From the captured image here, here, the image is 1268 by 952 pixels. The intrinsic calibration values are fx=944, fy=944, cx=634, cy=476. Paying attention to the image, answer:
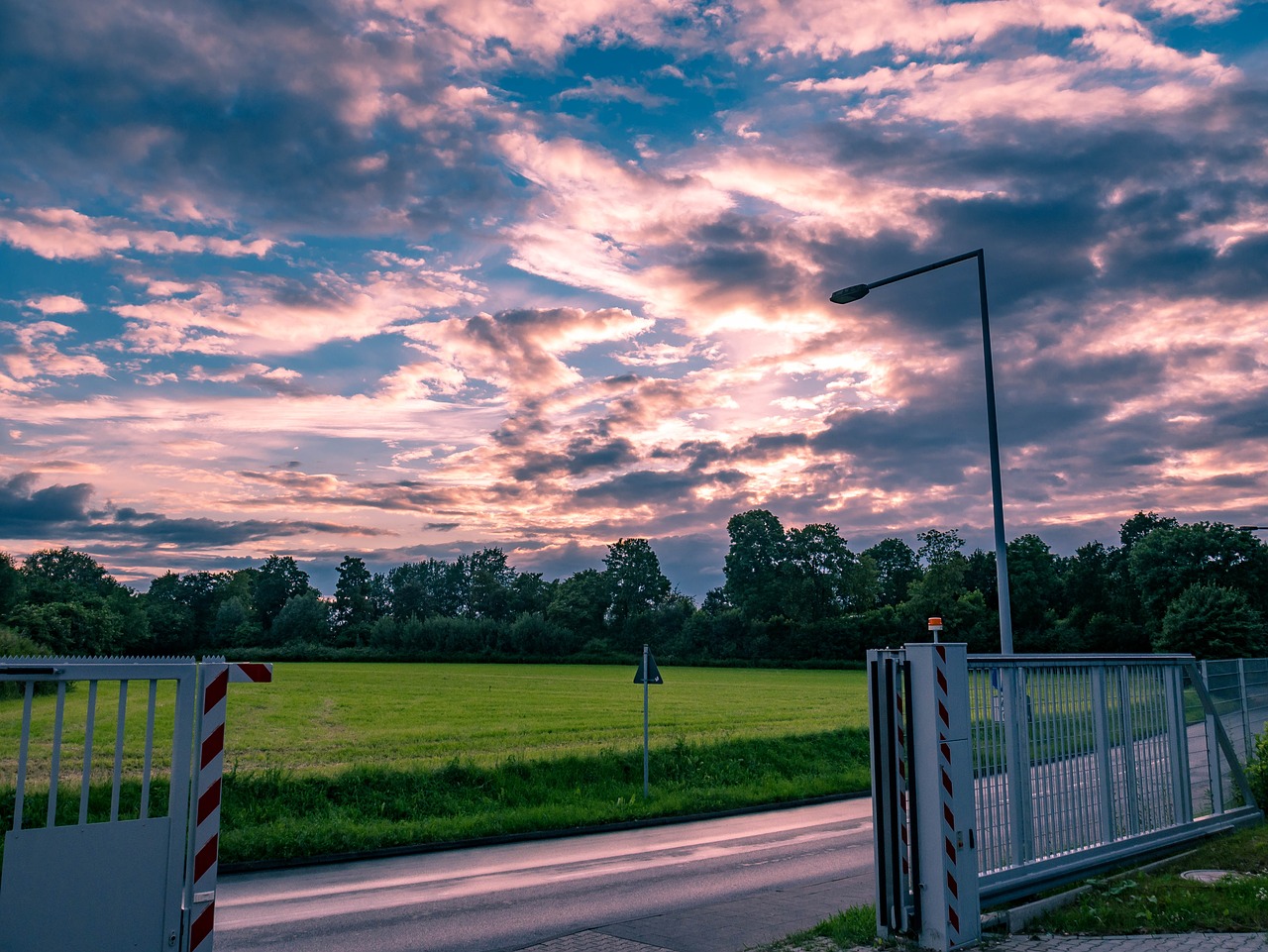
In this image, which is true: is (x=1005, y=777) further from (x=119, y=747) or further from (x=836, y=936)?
(x=119, y=747)

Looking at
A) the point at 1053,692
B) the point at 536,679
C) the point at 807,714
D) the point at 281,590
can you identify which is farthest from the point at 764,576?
the point at 1053,692

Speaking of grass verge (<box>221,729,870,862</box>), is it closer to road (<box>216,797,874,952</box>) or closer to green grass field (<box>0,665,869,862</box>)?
green grass field (<box>0,665,869,862</box>)

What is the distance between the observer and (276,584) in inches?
5202

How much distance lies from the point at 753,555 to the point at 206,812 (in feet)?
377

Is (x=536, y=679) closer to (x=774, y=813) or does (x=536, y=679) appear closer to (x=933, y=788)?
(x=774, y=813)

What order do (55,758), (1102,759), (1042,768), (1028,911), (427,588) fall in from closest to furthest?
(55,758), (1028,911), (1042,768), (1102,759), (427,588)

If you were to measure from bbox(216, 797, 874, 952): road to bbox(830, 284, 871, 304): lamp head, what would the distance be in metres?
8.56

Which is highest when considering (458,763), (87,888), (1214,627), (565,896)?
(1214,627)

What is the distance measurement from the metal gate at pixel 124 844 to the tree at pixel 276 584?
5220 inches

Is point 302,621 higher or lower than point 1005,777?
higher

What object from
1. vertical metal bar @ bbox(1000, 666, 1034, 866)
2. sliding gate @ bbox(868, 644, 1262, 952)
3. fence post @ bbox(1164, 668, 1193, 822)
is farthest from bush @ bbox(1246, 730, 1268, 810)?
vertical metal bar @ bbox(1000, 666, 1034, 866)

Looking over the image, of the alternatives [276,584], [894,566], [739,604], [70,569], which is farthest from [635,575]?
[70,569]

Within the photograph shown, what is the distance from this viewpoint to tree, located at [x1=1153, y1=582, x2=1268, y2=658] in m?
57.8

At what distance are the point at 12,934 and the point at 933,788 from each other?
623 centimetres
